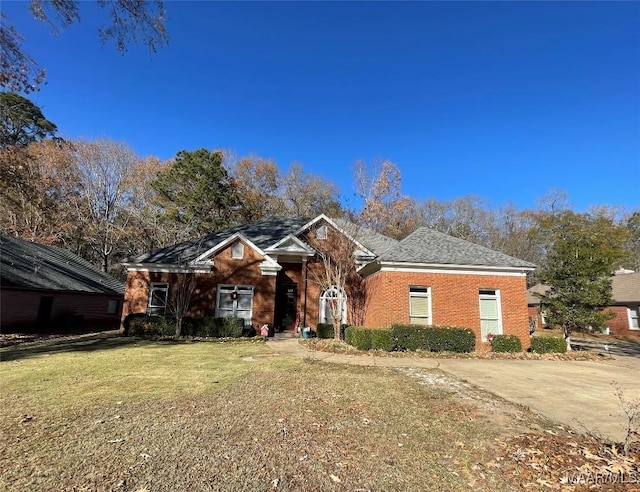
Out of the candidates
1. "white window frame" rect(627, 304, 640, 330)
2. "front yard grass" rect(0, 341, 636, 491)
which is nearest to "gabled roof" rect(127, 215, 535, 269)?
"front yard grass" rect(0, 341, 636, 491)

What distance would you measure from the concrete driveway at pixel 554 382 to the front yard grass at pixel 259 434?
68 centimetres

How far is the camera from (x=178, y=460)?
149 inches

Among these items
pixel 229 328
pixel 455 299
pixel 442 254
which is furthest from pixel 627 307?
pixel 229 328

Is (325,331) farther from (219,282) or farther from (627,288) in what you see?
(627,288)

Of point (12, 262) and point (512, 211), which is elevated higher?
point (512, 211)

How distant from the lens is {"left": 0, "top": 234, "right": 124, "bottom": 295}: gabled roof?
19453 mm

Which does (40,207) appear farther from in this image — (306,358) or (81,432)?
(81,432)

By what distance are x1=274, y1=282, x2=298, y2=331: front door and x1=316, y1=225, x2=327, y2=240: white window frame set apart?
3.17 meters

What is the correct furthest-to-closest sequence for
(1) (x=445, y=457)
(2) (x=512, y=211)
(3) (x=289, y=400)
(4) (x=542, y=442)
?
(2) (x=512, y=211) → (3) (x=289, y=400) → (4) (x=542, y=442) → (1) (x=445, y=457)

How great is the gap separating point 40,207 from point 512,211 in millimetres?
50245

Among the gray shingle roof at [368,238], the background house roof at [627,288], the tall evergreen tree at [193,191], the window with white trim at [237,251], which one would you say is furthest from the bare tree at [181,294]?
the background house roof at [627,288]

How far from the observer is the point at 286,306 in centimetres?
2016

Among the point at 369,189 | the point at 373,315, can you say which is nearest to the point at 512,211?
the point at 369,189

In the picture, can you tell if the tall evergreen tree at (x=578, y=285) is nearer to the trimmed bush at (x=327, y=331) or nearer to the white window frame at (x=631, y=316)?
the trimmed bush at (x=327, y=331)
